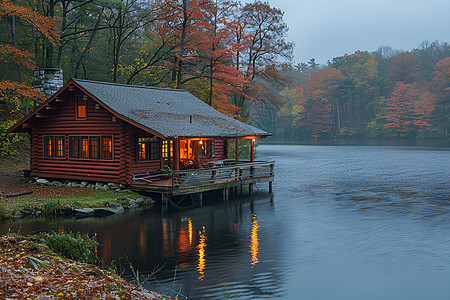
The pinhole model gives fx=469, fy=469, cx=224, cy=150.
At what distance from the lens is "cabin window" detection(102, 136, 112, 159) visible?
26.6m

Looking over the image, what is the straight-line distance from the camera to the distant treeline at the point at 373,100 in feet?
353

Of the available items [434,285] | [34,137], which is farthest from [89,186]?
[434,285]

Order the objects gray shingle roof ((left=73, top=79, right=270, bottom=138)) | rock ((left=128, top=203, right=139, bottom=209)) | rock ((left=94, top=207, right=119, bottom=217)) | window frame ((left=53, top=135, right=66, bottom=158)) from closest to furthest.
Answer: rock ((left=94, top=207, right=119, bottom=217)) → rock ((left=128, top=203, right=139, bottom=209)) → gray shingle roof ((left=73, top=79, right=270, bottom=138)) → window frame ((left=53, top=135, right=66, bottom=158))

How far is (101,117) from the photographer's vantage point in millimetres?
26734

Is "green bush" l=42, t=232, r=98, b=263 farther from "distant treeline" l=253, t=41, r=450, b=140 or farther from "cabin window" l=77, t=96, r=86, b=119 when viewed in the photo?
"distant treeline" l=253, t=41, r=450, b=140

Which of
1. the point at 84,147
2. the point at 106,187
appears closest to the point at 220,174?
the point at 106,187

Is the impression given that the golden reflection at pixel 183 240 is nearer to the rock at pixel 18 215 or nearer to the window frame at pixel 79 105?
the rock at pixel 18 215

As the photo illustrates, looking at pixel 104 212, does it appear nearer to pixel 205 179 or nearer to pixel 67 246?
pixel 205 179

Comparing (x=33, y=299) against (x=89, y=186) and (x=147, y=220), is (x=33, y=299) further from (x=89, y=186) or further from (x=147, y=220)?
(x=89, y=186)

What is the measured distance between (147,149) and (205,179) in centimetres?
401

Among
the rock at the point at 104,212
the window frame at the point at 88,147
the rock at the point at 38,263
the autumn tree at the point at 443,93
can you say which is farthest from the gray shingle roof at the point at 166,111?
the autumn tree at the point at 443,93

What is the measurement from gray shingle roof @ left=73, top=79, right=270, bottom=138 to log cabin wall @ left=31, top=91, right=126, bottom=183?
92cm

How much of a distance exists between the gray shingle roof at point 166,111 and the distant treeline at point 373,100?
71558mm

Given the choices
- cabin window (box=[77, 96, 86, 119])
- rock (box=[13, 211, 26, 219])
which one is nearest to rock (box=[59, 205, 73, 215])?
rock (box=[13, 211, 26, 219])
